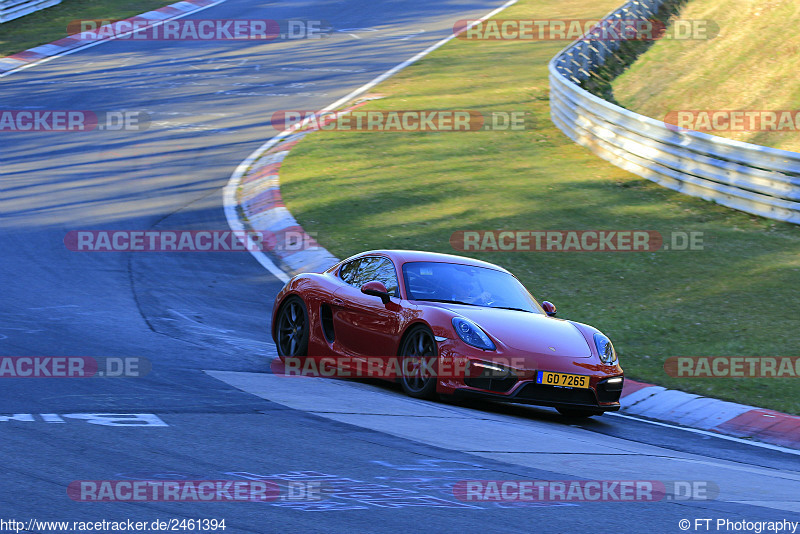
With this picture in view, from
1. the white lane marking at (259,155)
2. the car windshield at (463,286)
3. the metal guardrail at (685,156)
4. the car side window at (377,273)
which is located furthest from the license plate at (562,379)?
the metal guardrail at (685,156)

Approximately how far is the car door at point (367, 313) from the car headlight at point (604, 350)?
1.76 m

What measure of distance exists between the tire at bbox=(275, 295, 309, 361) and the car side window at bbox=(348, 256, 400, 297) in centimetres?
65

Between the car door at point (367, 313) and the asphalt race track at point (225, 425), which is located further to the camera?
the car door at point (367, 313)

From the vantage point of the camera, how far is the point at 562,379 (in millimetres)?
8422

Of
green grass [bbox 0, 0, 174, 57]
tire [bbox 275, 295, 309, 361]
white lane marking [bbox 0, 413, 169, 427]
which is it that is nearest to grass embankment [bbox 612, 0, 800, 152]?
tire [bbox 275, 295, 309, 361]

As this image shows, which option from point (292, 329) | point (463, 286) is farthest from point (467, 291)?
point (292, 329)

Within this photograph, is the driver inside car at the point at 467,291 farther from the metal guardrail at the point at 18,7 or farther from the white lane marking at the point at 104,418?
the metal guardrail at the point at 18,7

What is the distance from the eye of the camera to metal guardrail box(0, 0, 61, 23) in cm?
3534

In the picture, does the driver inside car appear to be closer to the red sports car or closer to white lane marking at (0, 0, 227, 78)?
the red sports car

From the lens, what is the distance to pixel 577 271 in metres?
13.9

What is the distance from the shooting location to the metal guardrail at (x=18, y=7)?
35.3m

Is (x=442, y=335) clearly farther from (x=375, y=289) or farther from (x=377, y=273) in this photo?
(x=377, y=273)

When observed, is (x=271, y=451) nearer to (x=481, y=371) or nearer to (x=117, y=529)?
(x=117, y=529)

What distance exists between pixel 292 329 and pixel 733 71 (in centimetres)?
1834
